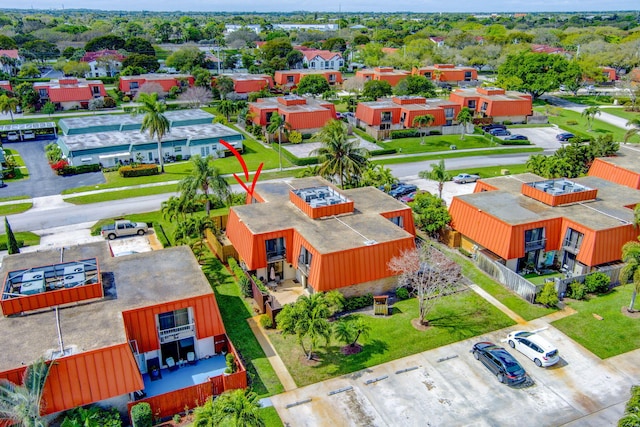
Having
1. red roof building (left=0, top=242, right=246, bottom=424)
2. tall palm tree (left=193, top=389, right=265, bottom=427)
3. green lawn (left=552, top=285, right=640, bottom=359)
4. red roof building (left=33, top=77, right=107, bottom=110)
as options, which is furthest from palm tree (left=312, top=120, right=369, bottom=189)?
red roof building (left=33, top=77, right=107, bottom=110)

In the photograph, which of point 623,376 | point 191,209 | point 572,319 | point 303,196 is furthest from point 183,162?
point 623,376

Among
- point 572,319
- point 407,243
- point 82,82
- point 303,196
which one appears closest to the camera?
point 572,319

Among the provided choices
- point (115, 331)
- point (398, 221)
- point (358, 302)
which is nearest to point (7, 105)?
point (398, 221)

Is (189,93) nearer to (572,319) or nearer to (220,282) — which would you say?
(220,282)

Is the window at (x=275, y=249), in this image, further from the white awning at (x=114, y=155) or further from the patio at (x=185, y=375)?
the white awning at (x=114, y=155)

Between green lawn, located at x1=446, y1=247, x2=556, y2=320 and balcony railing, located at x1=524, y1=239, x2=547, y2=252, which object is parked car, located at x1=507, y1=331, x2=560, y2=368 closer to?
green lawn, located at x1=446, y1=247, x2=556, y2=320

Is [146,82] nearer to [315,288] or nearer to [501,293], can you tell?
[315,288]

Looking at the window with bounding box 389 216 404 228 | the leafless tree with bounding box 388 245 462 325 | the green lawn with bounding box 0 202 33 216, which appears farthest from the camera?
the green lawn with bounding box 0 202 33 216
